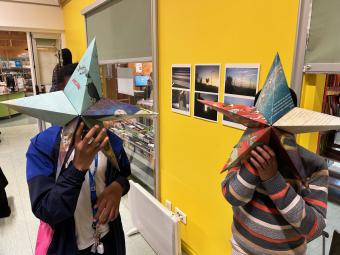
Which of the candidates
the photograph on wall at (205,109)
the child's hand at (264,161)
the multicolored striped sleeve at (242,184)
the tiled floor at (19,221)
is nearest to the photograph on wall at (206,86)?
the photograph on wall at (205,109)

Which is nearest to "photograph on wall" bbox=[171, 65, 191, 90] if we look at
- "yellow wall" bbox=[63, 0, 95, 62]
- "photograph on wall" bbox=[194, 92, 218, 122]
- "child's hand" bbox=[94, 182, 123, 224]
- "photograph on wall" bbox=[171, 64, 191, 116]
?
"photograph on wall" bbox=[171, 64, 191, 116]

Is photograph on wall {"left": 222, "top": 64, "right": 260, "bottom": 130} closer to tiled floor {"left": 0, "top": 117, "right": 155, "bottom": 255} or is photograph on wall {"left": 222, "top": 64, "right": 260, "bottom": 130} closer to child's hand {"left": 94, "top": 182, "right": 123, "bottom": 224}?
child's hand {"left": 94, "top": 182, "right": 123, "bottom": 224}

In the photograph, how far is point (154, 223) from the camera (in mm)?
2074

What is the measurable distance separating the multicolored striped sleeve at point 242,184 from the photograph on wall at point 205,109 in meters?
0.72

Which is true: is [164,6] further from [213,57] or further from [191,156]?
[191,156]

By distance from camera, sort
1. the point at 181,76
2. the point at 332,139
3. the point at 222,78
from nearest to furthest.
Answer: the point at 222,78 < the point at 181,76 < the point at 332,139

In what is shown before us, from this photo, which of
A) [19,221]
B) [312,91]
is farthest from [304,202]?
[19,221]

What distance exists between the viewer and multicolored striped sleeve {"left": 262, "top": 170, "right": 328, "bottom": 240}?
0.79m

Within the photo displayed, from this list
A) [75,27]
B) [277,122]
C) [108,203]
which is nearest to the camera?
[277,122]

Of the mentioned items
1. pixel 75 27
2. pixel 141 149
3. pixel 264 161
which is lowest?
pixel 141 149

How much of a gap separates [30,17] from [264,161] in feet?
17.9

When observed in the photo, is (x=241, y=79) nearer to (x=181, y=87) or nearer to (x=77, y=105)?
(x=181, y=87)

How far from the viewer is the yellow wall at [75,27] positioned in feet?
12.7

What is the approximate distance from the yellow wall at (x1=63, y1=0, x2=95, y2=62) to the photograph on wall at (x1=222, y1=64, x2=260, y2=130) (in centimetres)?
295
